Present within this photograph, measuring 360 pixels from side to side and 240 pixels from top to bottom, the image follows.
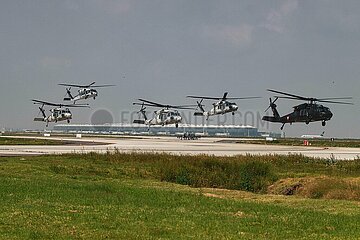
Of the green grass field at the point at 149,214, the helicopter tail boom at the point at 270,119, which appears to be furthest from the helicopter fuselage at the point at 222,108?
the green grass field at the point at 149,214

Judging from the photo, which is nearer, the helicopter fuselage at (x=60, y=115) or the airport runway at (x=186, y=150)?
the airport runway at (x=186, y=150)

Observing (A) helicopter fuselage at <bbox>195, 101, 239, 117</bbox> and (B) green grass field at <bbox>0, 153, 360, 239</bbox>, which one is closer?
(B) green grass field at <bbox>0, 153, 360, 239</bbox>

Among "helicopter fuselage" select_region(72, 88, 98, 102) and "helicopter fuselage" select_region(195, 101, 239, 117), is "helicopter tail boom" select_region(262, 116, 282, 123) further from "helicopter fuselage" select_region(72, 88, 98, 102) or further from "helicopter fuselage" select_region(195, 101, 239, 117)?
"helicopter fuselage" select_region(72, 88, 98, 102)

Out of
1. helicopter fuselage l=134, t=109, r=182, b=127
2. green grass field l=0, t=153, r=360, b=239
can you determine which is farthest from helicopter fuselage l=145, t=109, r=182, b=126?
green grass field l=0, t=153, r=360, b=239

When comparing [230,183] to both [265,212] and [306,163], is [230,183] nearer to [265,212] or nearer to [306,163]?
[306,163]

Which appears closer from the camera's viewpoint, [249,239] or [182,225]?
[249,239]

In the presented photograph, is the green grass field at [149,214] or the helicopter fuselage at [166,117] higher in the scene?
the helicopter fuselage at [166,117]

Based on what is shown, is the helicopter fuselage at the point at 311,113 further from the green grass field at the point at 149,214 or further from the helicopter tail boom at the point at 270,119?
the green grass field at the point at 149,214

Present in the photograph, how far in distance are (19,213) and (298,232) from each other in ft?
28.1

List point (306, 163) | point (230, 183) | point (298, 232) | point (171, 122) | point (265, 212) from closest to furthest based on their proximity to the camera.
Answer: point (298, 232) → point (265, 212) → point (230, 183) → point (306, 163) → point (171, 122)

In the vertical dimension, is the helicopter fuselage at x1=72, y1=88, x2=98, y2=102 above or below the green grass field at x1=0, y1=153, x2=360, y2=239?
above

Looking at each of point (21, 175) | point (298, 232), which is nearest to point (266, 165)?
point (21, 175)

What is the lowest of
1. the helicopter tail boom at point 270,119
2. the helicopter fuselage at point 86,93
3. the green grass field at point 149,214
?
the green grass field at point 149,214

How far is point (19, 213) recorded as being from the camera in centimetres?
1770
